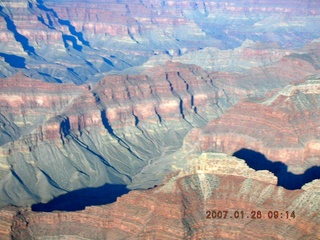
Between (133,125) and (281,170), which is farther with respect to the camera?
(133,125)

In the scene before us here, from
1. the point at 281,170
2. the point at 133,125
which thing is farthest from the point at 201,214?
the point at 133,125

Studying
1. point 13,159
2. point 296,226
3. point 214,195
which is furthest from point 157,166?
point 296,226

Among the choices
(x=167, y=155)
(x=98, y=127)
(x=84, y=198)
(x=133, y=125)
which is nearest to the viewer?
(x=84, y=198)

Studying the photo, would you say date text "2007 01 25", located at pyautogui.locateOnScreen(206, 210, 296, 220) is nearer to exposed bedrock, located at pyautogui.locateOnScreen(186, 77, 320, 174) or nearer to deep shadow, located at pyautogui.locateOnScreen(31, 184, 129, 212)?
exposed bedrock, located at pyautogui.locateOnScreen(186, 77, 320, 174)

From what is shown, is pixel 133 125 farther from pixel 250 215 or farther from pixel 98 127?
pixel 250 215

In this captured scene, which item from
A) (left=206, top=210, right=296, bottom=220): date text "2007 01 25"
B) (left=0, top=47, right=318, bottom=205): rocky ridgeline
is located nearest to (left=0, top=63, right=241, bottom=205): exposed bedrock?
(left=0, top=47, right=318, bottom=205): rocky ridgeline

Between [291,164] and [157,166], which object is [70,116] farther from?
[291,164]
